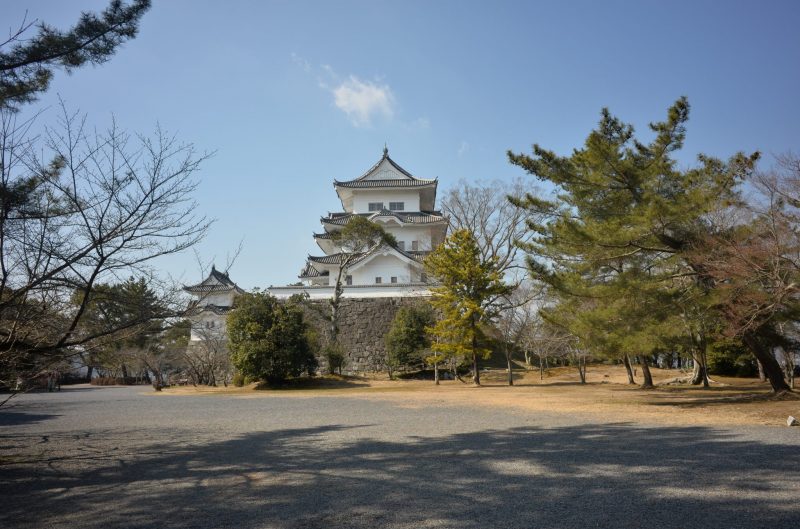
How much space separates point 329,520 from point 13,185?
4.33 metres

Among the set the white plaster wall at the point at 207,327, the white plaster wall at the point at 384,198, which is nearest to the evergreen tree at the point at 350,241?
the white plaster wall at the point at 207,327

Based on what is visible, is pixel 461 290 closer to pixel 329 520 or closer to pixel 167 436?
pixel 167 436

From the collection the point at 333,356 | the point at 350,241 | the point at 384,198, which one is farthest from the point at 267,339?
the point at 384,198

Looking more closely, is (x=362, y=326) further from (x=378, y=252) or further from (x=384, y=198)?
(x=384, y=198)

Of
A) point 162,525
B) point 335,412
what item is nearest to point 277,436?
point 335,412

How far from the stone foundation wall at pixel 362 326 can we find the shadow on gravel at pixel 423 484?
736 inches

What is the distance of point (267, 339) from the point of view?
771 inches

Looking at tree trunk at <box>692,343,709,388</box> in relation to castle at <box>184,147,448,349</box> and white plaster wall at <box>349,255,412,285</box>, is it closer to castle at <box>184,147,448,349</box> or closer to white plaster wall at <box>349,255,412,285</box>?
castle at <box>184,147,448,349</box>

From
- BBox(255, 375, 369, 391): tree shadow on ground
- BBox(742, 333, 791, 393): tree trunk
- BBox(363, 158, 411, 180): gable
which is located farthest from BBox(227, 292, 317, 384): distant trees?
BBox(742, 333, 791, 393): tree trunk

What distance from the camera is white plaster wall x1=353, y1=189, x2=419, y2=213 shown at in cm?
3238

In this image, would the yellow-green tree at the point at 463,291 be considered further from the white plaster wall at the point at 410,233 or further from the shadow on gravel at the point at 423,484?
the shadow on gravel at the point at 423,484

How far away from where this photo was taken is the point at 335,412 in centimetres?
1095

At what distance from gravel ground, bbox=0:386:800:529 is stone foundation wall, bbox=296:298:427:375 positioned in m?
16.8

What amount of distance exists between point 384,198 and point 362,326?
9886 millimetres
